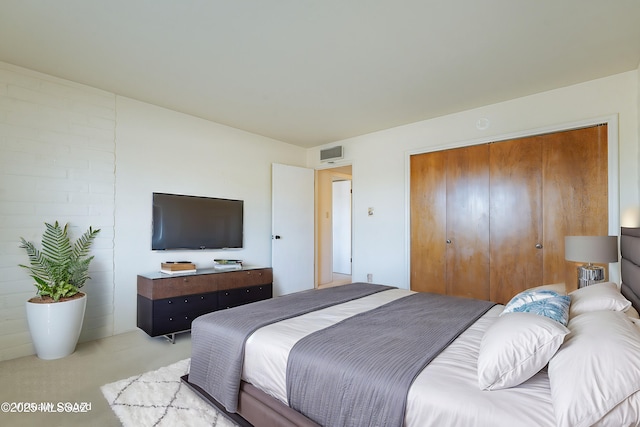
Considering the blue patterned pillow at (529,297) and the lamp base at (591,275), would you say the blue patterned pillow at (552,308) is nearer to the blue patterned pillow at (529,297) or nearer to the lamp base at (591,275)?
the blue patterned pillow at (529,297)

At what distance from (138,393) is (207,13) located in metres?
2.54

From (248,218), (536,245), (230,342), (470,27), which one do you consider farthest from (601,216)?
(248,218)

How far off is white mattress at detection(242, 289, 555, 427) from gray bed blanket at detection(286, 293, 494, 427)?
0.15 feet

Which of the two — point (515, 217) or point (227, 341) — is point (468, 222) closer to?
point (515, 217)

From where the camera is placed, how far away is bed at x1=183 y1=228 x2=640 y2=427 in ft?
3.33

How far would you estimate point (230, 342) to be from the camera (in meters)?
1.77

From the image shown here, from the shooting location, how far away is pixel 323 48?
2498 millimetres

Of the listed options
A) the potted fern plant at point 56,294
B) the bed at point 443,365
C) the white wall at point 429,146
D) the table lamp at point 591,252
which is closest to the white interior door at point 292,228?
the white wall at point 429,146

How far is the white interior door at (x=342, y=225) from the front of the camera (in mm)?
7535

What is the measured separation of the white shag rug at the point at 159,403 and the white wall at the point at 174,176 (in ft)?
4.52

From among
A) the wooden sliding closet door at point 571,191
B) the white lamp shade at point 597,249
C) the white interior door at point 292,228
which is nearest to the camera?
the white lamp shade at point 597,249

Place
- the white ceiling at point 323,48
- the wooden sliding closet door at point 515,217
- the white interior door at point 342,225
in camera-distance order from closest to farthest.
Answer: the white ceiling at point 323,48
the wooden sliding closet door at point 515,217
the white interior door at point 342,225

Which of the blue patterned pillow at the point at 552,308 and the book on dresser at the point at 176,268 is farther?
the book on dresser at the point at 176,268

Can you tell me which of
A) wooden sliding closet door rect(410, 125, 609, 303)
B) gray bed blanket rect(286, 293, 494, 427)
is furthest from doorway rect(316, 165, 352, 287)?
gray bed blanket rect(286, 293, 494, 427)
